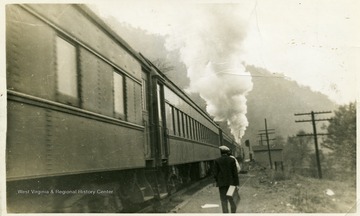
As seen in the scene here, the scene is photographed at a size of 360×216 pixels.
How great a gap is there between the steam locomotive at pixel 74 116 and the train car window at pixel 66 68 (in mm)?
12

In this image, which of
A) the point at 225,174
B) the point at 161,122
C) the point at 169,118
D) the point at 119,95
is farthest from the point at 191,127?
the point at 119,95

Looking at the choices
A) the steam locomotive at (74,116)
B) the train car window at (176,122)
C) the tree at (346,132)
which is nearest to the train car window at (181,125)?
the train car window at (176,122)

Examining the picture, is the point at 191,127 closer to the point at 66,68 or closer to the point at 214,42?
the point at 214,42

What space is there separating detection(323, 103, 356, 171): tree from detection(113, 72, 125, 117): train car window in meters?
3.38

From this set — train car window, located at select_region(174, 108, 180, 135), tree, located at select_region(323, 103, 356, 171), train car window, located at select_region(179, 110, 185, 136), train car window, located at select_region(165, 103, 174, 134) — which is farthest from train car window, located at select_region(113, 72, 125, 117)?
train car window, located at select_region(179, 110, 185, 136)

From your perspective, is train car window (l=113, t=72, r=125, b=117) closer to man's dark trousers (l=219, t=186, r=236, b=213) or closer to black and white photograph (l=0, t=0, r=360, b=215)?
black and white photograph (l=0, t=0, r=360, b=215)

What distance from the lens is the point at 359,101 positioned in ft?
16.8

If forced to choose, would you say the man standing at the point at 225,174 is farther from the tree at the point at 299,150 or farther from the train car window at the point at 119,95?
the tree at the point at 299,150

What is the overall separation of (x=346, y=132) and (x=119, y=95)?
360 centimetres

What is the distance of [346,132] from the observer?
538 centimetres

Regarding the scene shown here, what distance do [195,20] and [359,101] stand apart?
275cm

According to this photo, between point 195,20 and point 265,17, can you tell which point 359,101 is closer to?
point 265,17

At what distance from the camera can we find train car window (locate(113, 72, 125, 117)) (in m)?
5.18

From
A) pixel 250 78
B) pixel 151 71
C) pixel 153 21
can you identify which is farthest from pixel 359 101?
pixel 151 71
